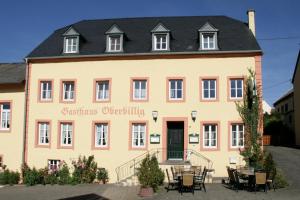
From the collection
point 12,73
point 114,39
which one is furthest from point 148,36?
point 12,73

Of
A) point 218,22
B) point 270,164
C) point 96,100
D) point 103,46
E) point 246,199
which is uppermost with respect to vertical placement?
point 218,22

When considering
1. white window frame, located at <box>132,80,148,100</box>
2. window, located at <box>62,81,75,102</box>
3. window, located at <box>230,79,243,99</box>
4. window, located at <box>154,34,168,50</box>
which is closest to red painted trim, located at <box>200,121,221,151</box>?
window, located at <box>230,79,243,99</box>

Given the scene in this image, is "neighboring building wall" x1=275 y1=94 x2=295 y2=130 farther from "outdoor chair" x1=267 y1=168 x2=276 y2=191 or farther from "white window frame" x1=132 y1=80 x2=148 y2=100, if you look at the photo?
"outdoor chair" x1=267 y1=168 x2=276 y2=191

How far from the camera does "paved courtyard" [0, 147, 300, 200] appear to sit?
14.5 meters

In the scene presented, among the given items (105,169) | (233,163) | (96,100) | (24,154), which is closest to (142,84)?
(96,100)

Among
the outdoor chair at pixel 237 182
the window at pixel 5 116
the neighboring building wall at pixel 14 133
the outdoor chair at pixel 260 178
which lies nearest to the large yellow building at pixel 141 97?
the neighboring building wall at pixel 14 133

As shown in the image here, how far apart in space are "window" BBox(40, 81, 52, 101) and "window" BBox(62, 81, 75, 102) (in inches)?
34.9

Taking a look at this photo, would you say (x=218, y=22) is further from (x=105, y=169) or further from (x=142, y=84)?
(x=105, y=169)

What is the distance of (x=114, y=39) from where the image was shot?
844 inches

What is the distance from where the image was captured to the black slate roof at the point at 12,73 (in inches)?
866

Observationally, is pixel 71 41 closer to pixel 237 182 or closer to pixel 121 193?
pixel 121 193

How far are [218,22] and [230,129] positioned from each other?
24.1 ft

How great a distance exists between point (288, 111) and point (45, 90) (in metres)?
28.3

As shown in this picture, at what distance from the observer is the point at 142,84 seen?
20688 mm
